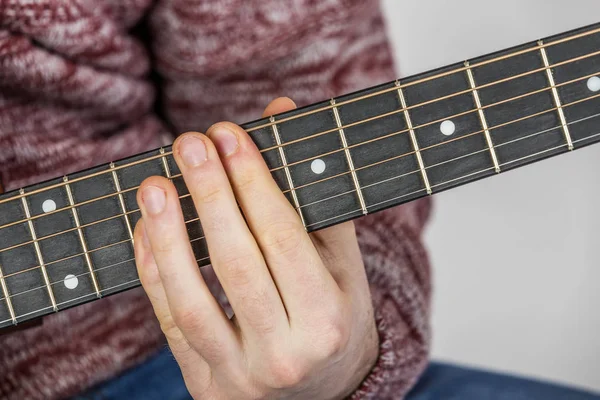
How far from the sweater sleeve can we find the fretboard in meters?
0.21

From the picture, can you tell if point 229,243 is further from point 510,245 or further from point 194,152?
point 510,245

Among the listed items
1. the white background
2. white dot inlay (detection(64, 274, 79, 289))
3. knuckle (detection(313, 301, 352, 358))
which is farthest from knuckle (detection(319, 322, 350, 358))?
the white background

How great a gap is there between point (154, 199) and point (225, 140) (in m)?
0.08

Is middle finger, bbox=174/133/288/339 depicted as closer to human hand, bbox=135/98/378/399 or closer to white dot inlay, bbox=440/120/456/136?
human hand, bbox=135/98/378/399

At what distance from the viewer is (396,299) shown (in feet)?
2.77

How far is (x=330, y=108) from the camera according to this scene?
643 millimetres

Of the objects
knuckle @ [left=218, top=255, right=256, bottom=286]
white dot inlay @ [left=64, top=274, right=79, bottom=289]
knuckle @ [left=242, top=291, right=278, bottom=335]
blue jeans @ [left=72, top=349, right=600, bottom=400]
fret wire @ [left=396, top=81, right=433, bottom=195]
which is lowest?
blue jeans @ [left=72, top=349, right=600, bottom=400]

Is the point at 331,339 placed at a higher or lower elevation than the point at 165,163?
lower

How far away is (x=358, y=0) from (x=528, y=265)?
87 cm

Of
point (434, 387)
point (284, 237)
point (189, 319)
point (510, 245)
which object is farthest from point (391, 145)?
point (510, 245)

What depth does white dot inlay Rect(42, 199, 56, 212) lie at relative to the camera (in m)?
0.66

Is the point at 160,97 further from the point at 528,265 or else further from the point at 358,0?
the point at 528,265

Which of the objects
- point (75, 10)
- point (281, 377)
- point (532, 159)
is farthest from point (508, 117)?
point (75, 10)

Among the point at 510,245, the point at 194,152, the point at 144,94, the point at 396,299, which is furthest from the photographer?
the point at 510,245
